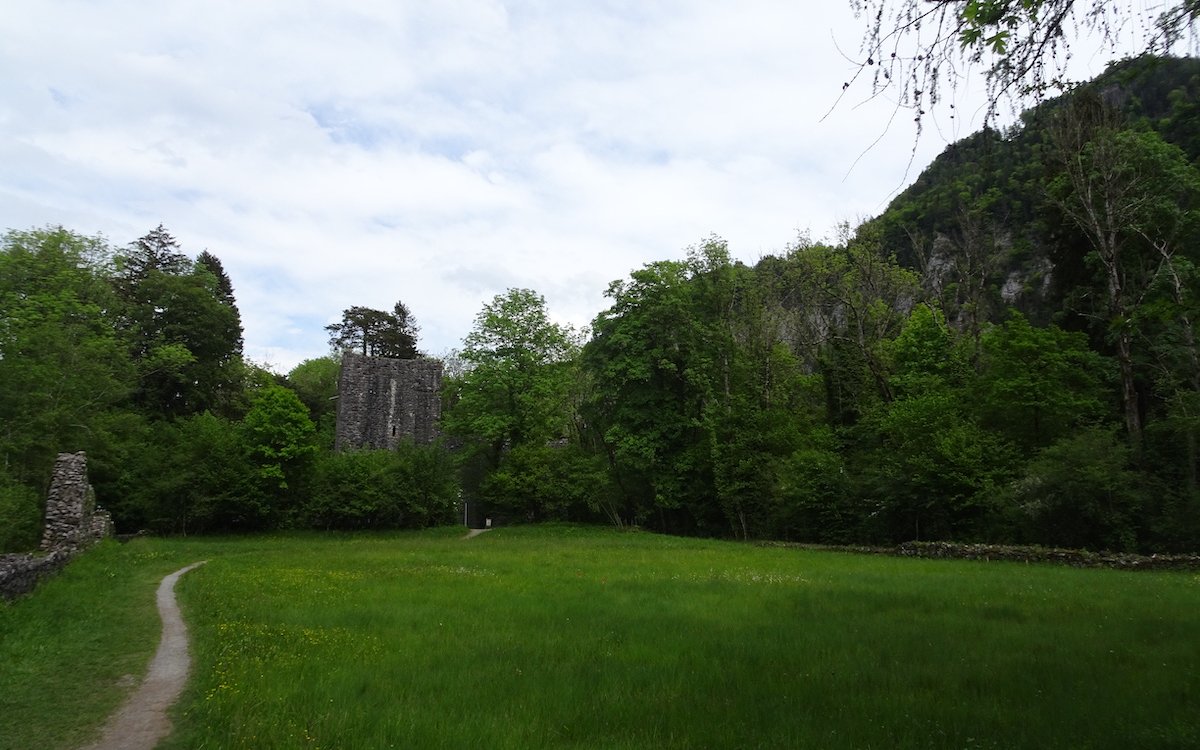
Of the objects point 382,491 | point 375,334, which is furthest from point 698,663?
point 375,334

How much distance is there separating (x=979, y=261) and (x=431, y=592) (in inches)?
1397

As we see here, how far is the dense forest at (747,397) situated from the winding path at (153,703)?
1301cm

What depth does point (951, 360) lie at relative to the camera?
33094mm

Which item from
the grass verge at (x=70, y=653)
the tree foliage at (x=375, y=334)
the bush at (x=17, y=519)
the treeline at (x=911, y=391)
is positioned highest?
the tree foliage at (x=375, y=334)

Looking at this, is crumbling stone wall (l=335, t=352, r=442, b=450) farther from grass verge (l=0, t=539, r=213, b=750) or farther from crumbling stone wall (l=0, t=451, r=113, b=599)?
grass verge (l=0, t=539, r=213, b=750)

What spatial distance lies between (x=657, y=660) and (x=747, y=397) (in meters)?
28.9

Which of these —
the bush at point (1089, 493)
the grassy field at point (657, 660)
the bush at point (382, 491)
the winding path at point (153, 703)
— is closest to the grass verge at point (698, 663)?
the grassy field at point (657, 660)

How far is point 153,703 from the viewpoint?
23.3 ft

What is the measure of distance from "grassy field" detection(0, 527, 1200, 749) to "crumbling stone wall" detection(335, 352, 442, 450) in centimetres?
3695

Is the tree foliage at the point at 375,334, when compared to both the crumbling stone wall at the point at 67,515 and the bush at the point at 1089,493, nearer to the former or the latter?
the crumbling stone wall at the point at 67,515

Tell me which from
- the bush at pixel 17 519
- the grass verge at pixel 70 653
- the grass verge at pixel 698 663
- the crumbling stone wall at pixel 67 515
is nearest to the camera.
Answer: the grass verge at pixel 698 663

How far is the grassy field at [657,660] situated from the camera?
601 centimetres

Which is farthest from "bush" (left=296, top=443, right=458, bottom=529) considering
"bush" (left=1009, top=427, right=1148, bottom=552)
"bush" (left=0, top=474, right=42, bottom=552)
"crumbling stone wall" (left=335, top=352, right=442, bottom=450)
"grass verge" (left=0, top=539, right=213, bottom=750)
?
"bush" (left=1009, top=427, right=1148, bottom=552)

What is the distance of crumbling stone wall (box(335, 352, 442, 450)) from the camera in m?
53.1
